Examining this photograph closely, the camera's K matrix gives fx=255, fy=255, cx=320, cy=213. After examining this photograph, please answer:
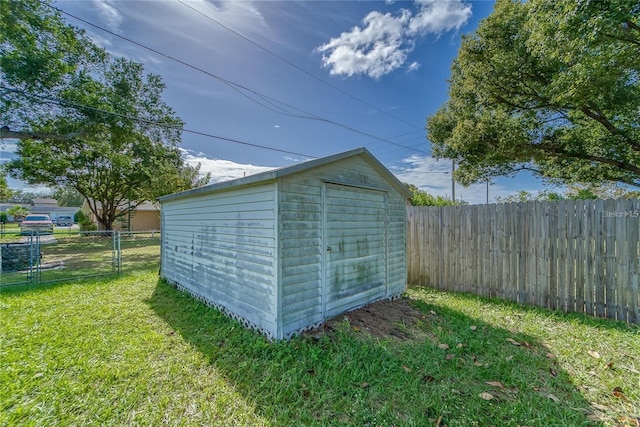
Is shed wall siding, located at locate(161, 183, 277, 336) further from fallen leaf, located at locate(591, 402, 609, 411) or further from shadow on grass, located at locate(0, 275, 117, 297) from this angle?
fallen leaf, located at locate(591, 402, 609, 411)

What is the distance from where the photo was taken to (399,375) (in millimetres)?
2639

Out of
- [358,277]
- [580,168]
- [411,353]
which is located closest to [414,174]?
[580,168]

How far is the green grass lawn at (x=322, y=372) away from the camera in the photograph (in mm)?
2146

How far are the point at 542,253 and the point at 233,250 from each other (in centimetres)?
519

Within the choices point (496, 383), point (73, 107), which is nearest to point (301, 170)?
point (496, 383)

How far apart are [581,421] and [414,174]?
19.7m

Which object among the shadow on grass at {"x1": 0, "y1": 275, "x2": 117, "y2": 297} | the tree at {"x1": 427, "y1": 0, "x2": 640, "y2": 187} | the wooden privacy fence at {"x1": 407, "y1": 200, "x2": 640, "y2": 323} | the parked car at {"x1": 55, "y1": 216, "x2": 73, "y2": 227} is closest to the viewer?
the wooden privacy fence at {"x1": 407, "y1": 200, "x2": 640, "y2": 323}

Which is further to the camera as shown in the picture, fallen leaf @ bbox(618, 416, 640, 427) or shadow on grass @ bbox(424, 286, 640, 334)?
shadow on grass @ bbox(424, 286, 640, 334)

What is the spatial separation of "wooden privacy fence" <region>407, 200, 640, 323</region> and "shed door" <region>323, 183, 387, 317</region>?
1.66m

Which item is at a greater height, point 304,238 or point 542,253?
point 304,238

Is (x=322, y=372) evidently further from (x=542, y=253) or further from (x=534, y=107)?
(x=534, y=107)

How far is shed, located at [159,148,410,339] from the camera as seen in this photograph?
3.33 meters

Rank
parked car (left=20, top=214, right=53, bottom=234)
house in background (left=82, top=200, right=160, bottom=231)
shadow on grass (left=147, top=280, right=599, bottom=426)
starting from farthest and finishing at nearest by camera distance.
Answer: house in background (left=82, top=200, right=160, bottom=231)
parked car (left=20, top=214, right=53, bottom=234)
shadow on grass (left=147, top=280, right=599, bottom=426)

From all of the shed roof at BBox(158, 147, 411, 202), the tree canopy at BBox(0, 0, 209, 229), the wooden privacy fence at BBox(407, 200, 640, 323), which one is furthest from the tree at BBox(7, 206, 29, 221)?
the wooden privacy fence at BBox(407, 200, 640, 323)
